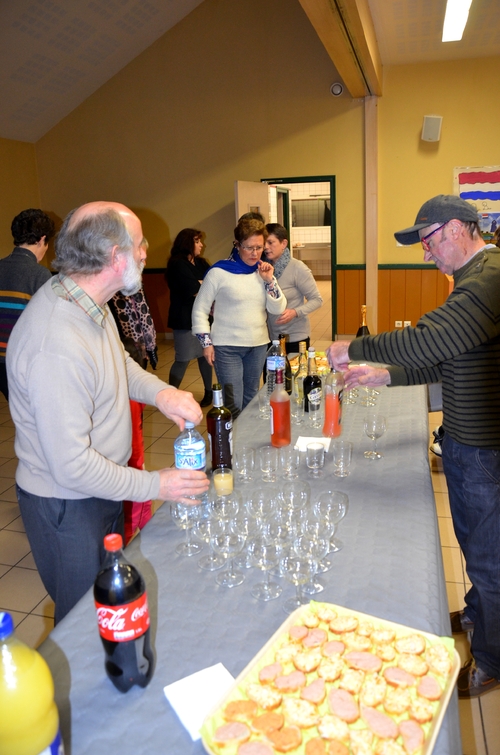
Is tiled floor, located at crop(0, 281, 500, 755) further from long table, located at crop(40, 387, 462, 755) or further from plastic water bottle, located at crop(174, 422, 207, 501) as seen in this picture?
plastic water bottle, located at crop(174, 422, 207, 501)

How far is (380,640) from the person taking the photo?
43.8 inches

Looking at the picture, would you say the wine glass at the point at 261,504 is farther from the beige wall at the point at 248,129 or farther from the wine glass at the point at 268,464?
the beige wall at the point at 248,129

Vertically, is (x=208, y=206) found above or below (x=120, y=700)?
above

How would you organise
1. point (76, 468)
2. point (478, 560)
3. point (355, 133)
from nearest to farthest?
point (76, 468) → point (478, 560) → point (355, 133)

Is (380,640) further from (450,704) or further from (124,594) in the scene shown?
(124,594)

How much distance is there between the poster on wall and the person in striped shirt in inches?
221

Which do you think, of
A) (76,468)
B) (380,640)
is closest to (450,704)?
(380,640)

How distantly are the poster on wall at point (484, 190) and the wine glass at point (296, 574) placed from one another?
6.78 m

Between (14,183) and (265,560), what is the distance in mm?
8321

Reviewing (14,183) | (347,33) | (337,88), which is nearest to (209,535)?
(347,33)

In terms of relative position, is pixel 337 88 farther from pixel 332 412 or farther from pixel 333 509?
pixel 333 509

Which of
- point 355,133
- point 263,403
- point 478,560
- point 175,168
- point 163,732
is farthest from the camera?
point 175,168

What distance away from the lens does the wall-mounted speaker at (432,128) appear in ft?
23.0

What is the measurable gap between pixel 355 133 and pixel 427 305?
2446mm
